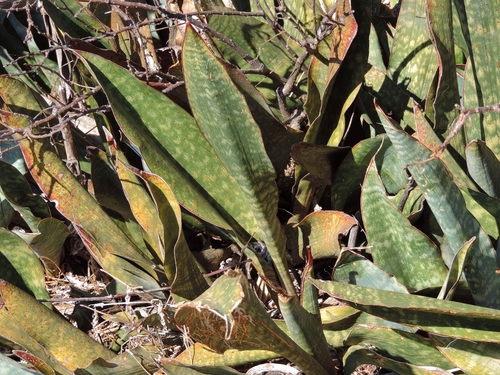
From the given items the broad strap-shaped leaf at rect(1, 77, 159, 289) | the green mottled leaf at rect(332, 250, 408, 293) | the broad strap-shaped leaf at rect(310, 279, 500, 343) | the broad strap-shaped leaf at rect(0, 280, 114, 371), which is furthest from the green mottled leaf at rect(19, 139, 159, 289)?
the broad strap-shaped leaf at rect(310, 279, 500, 343)

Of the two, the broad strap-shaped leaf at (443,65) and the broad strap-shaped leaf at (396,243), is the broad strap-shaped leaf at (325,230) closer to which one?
the broad strap-shaped leaf at (396,243)

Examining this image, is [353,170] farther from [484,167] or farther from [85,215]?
[85,215]

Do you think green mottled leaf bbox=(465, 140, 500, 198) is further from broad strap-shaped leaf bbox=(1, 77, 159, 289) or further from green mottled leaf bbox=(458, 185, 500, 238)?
Result: broad strap-shaped leaf bbox=(1, 77, 159, 289)

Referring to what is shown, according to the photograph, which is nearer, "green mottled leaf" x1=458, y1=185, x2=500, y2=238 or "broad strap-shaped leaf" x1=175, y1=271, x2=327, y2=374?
"broad strap-shaped leaf" x1=175, y1=271, x2=327, y2=374

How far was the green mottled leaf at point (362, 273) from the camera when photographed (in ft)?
3.23

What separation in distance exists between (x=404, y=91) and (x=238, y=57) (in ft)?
1.04

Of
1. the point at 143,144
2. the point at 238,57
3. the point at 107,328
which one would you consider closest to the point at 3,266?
the point at 107,328

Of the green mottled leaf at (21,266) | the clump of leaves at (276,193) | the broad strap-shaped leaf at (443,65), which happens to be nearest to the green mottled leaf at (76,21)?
the clump of leaves at (276,193)

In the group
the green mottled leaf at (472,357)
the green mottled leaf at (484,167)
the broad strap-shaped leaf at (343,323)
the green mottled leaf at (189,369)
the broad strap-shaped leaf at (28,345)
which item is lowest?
the broad strap-shaped leaf at (28,345)

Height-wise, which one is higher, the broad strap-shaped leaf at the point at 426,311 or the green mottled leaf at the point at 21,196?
the broad strap-shaped leaf at the point at 426,311

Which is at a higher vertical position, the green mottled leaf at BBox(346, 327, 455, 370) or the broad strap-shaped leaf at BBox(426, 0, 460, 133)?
the broad strap-shaped leaf at BBox(426, 0, 460, 133)

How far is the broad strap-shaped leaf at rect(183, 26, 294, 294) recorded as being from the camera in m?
0.88

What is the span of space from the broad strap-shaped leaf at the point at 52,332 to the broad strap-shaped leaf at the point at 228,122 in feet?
1.28

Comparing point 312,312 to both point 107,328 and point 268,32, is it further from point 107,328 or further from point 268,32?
point 268,32
